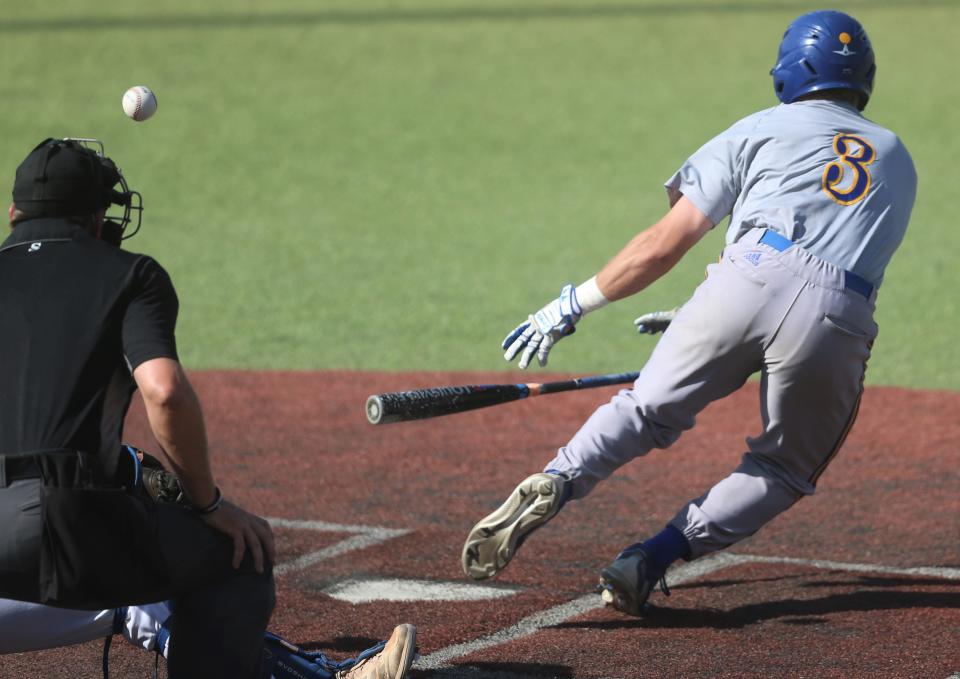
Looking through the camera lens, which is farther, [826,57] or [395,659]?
[826,57]

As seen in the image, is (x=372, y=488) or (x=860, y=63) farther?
(x=372, y=488)

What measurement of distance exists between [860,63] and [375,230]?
26.2ft

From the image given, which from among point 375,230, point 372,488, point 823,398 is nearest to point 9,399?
point 823,398

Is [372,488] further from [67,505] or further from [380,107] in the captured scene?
[380,107]

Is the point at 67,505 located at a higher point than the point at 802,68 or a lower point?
lower

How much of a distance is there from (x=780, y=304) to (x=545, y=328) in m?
0.84

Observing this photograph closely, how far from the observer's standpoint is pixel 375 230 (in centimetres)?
1205

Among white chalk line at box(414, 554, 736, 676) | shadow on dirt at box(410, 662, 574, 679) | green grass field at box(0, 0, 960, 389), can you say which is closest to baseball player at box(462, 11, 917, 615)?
white chalk line at box(414, 554, 736, 676)

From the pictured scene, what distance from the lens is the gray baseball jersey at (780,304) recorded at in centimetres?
404

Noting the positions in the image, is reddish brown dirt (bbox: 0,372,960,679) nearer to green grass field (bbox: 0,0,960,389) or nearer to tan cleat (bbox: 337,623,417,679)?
tan cleat (bbox: 337,623,417,679)

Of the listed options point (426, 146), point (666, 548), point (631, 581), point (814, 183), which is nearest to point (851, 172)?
point (814, 183)

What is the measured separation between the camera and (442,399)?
4.41 meters

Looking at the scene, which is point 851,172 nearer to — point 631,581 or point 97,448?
point 631,581

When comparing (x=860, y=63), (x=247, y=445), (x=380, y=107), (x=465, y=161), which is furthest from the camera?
(x=380, y=107)
